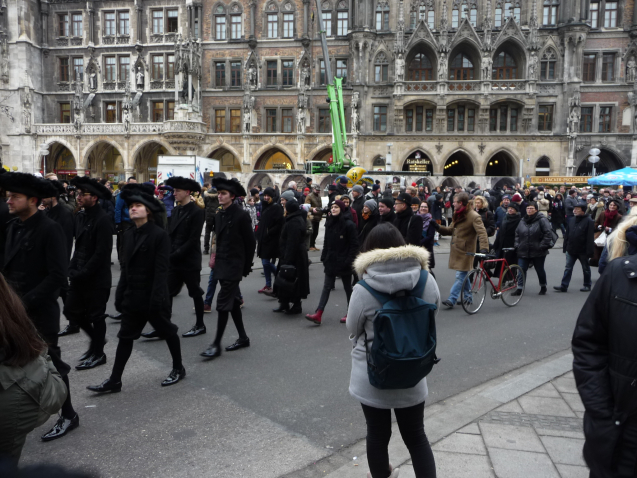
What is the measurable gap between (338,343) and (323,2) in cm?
3767

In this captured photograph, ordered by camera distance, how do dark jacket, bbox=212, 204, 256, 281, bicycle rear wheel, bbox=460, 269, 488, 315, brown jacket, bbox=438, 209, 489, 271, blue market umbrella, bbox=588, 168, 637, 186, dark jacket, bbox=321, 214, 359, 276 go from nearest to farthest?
1. dark jacket, bbox=212, 204, 256, 281
2. dark jacket, bbox=321, 214, 359, 276
3. bicycle rear wheel, bbox=460, 269, 488, 315
4. brown jacket, bbox=438, 209, 489, 271
5. blue market umbrella, bbox=588, 168, 637, 186

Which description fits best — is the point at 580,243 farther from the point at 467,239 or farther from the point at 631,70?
the point at 631,70

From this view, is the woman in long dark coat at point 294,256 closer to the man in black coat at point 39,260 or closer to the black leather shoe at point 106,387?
the black leather shoe at point 106,387

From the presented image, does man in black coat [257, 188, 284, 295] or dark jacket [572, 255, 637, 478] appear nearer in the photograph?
dark jacket [572, 255, 637, 478]

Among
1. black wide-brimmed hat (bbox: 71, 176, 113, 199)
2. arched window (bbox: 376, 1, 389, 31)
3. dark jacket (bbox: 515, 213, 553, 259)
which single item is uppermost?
arched window (bbox: 376, 1, 389, 31)

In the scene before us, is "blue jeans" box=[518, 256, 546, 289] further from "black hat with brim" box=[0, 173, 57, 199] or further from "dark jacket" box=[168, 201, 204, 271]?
"black hat with brim" box=[0, 173, 57, 199]

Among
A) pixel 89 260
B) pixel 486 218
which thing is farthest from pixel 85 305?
pixel 486 218

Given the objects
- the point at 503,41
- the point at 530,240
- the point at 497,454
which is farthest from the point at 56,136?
the point at 497,454

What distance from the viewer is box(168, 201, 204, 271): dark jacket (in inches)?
261

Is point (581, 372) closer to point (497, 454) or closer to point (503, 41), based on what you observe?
point (497, 454)

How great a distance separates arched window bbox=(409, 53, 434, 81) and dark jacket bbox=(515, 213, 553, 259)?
31.2 metres

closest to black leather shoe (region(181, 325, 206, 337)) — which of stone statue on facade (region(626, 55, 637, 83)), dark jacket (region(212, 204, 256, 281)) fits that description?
dark jacket (region(212, 204, 256, 281))

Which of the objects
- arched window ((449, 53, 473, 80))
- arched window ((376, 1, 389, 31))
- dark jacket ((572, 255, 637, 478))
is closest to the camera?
dark jacket ((572, 255, 637, 478))

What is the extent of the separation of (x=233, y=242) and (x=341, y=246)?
85.1 inches
